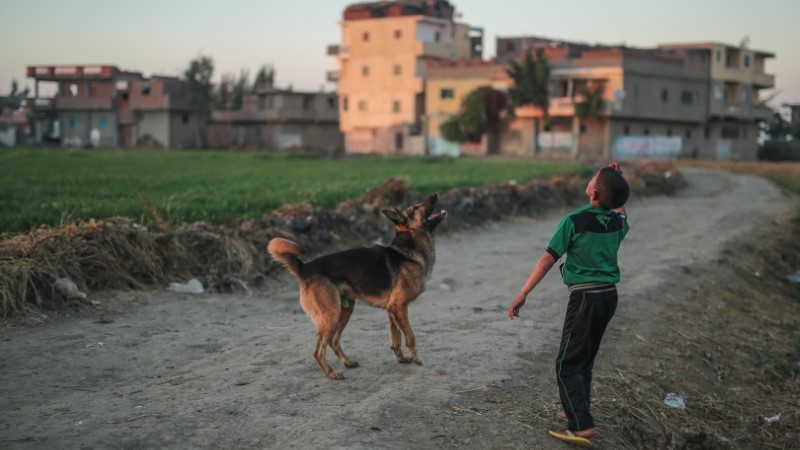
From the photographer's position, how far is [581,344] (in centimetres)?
573

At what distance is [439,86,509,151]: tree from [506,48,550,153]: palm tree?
218 centimetres

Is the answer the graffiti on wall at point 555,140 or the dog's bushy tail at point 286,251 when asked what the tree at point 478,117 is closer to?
the graffiti on wall at point 555,140

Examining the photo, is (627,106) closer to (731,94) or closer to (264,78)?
(731,94)

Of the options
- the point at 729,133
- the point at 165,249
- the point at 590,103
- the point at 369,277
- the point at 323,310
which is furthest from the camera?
the point at 729,133

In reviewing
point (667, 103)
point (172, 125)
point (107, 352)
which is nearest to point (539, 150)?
point (667, 103)

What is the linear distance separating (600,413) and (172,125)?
235 ft

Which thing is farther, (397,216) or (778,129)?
(778,129)

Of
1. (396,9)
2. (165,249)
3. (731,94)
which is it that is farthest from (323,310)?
(731,94)

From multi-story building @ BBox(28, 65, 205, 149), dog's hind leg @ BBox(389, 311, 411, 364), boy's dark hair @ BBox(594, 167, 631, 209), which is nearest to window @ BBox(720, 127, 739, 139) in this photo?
multi-story building @ BBox(28, 65, 205, 149)

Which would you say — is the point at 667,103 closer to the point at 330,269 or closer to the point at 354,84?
the point at 354,84

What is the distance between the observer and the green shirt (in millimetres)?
5664

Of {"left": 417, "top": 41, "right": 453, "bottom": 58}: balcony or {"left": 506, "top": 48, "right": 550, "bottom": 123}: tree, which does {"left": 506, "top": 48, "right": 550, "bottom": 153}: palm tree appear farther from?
{"left": 417, "top": 41, "right": 453, "bottom": 58}: balcony

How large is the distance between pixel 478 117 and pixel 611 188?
56542 mm

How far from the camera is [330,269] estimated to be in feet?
22.5
